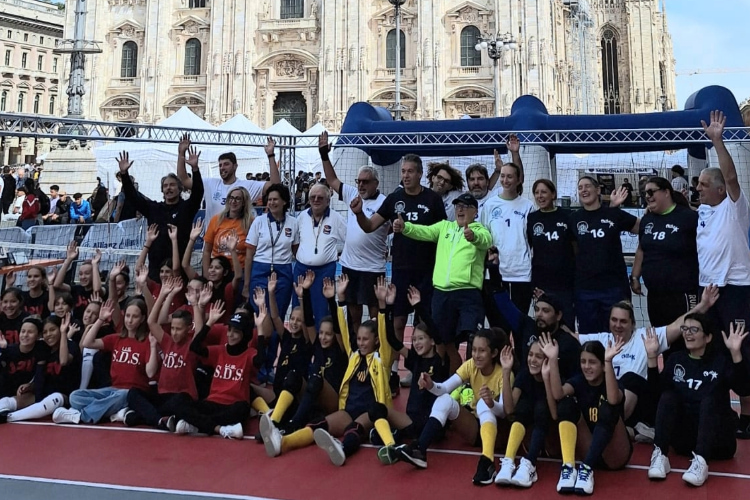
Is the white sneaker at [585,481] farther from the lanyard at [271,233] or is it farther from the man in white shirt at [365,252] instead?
the lanyard at [271,233]

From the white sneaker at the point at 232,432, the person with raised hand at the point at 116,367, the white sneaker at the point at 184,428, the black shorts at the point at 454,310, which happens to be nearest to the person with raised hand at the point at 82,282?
the person with raised hand at the point at 116,367

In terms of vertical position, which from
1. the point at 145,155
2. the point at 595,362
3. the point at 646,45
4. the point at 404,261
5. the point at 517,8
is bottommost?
the point at 595,362

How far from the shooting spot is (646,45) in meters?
58.1

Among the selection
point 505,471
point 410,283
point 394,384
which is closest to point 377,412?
point 505,471

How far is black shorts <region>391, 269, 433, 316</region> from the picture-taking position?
19.1ft

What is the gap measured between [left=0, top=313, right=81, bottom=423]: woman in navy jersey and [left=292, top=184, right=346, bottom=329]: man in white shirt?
220 cm

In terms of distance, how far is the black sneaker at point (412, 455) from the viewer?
172 inches

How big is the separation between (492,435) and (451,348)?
122 cm

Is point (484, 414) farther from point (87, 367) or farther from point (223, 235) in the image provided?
point (87, 367)

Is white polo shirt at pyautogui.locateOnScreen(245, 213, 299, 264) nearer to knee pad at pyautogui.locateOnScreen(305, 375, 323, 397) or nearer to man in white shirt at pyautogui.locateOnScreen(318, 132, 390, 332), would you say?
man in white shirt at pyautogui.locateOnScreen(318, 132, 390, 332)

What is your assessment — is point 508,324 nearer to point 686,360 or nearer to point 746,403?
point 686,360

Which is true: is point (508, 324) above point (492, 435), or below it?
above

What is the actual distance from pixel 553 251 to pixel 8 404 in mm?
5092

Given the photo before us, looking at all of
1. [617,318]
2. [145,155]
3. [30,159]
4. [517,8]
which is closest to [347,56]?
[517,8]
